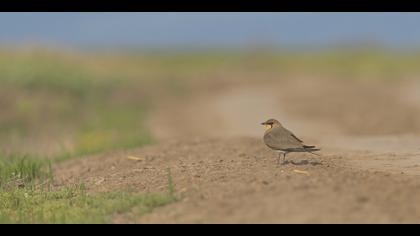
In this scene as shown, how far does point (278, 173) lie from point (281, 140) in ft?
1.72

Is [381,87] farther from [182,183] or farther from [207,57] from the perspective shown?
[207,57]

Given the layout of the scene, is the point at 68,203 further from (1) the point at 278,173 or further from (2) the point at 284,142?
(2) the point at 284,142

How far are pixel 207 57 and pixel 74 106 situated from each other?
50050 mm

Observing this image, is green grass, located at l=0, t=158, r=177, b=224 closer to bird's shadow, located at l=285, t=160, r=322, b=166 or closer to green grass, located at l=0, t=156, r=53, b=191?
green grass, located at l=0, t=156, r=53, b=191

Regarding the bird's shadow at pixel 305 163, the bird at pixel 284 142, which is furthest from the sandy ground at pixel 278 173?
the bird at pixel 284 142

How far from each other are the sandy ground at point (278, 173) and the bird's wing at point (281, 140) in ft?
0.84

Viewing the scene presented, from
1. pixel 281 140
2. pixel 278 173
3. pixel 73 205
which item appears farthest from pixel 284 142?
pixel 73 205

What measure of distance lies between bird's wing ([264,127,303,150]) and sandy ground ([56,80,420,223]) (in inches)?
10.1

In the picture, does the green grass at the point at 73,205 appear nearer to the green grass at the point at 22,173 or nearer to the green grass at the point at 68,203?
the green grass at the point at 68,203

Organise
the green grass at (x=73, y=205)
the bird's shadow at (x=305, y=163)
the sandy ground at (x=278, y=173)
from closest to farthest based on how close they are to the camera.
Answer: the sandy ground at (x=278, y=173) → the green grass at (x=73, y=205) → the bird's shadow at (x=305, y=163)

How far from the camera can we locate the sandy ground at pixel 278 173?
7715 millimetres

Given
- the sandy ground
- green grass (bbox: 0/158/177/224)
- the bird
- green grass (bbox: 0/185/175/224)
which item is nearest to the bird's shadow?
the sandy ground
